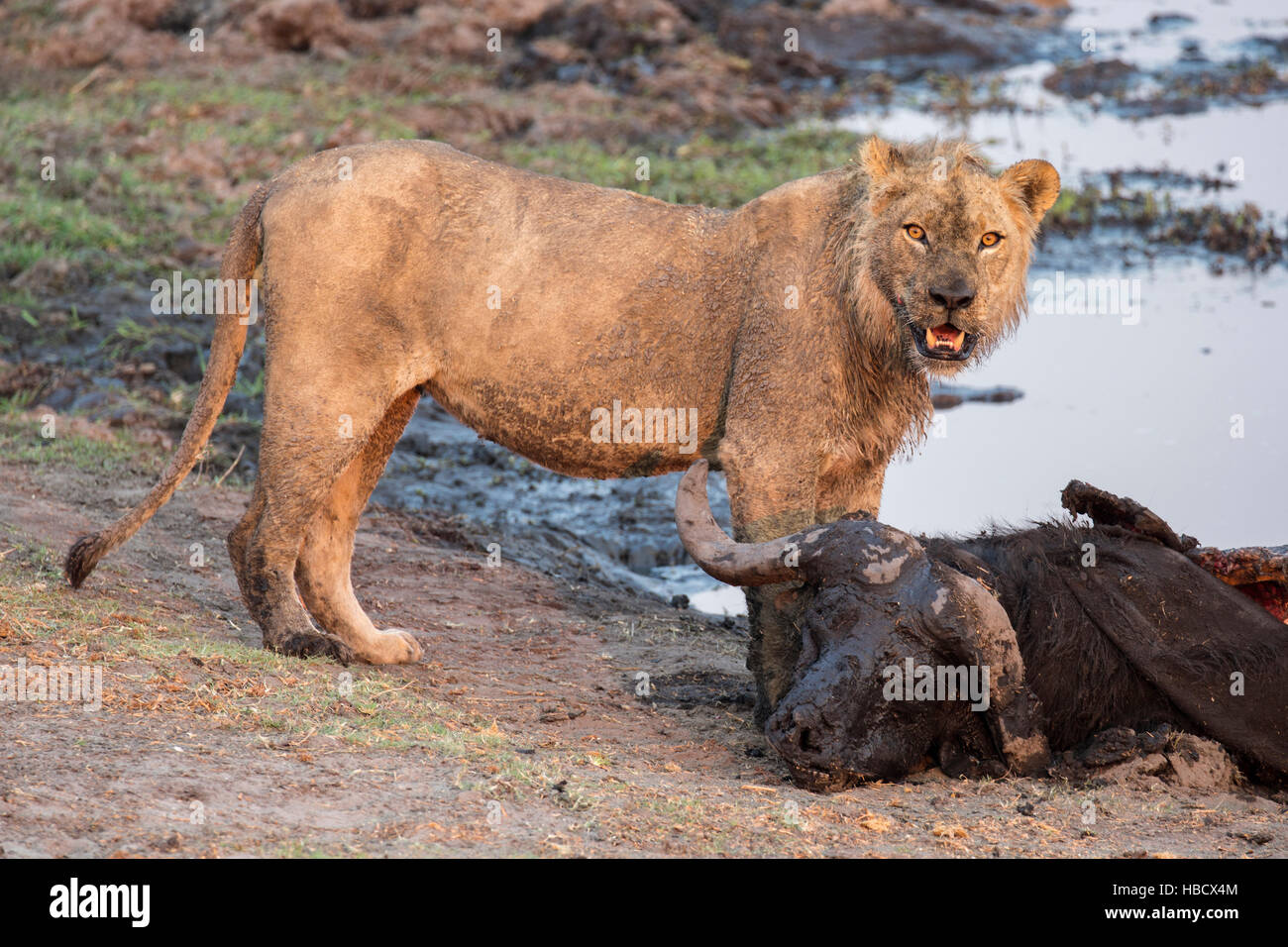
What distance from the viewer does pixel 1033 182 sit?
18.4 feet

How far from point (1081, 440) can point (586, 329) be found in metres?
5.73

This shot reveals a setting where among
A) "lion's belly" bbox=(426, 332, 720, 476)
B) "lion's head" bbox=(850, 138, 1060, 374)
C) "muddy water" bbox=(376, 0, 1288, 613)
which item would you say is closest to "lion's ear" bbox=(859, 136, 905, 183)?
"lion's head" bbox=(850, 138, 1060, 374)

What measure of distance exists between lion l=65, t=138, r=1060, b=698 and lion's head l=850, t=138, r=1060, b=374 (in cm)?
2

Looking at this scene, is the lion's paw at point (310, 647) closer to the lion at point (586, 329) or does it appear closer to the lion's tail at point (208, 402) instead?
the lion at point (586, 329)

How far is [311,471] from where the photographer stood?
19.5 ft

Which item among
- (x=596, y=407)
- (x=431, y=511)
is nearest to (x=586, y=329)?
(x=596, y=407)

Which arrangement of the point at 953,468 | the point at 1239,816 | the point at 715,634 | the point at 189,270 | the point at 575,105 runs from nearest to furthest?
the point at 1239,816 → the point at 715,634 → the point at 953,468 → the point at 189,270 → the point at 575,105

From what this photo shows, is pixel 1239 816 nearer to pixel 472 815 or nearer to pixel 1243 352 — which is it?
pixel 472 815

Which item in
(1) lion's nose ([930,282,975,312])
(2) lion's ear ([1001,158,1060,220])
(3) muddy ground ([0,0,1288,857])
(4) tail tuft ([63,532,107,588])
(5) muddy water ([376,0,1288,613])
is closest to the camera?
(3) muddy ground ([0,0,1288,857])

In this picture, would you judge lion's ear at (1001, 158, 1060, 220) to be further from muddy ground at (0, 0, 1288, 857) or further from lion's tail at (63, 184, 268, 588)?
lion's tail at (63, 184, 268, 588)

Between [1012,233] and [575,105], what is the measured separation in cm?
1152

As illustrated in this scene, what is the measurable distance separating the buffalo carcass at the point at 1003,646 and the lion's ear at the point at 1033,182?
46.6 inches

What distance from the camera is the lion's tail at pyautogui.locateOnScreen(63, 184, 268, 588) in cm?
605

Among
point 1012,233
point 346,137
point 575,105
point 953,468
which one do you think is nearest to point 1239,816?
point 1012,233
